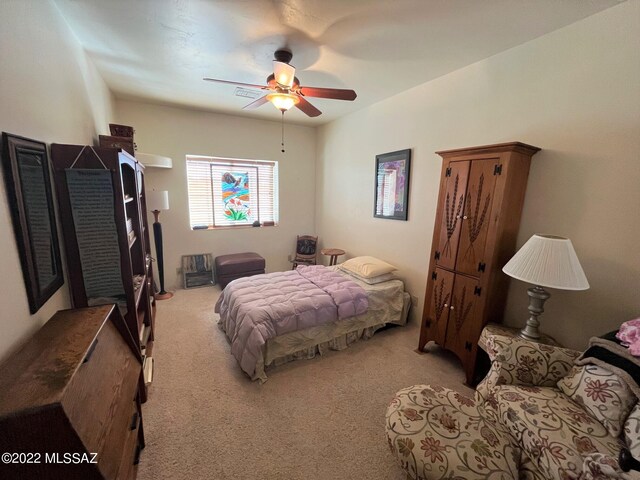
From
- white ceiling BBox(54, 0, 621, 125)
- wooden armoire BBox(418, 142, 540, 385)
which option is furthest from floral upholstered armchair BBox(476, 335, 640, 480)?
white ceiling BBox(54, 0, 621, 125)

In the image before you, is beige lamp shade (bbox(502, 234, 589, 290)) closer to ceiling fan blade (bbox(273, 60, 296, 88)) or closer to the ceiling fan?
the ceiling fan

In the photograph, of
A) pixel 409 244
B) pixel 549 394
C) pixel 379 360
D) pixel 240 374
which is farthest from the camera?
pixel 409 244

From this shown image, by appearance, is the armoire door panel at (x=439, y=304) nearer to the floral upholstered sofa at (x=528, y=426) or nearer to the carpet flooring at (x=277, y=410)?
the carpet flooring at (x=277, y=410)

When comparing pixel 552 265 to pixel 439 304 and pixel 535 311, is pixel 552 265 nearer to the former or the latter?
pixel 535 311

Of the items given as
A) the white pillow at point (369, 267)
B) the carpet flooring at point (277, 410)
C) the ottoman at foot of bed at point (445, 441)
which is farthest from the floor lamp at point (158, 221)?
the ottoman at foot of bed at point (445, 441)

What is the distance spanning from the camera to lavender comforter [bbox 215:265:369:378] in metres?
2.19

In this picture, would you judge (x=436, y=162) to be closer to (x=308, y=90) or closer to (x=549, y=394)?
(x=308, y=90)

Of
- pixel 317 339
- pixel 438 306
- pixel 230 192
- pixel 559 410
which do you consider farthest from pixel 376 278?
pixel 230 192

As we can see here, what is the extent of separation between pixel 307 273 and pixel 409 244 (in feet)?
4.31

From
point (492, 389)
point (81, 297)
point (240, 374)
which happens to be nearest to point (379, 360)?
point (492, 389)

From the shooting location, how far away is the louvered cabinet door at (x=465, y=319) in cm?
213

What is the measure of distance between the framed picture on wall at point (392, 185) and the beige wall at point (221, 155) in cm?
179

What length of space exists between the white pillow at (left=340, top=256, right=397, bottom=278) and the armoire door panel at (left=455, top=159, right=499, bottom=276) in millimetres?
981

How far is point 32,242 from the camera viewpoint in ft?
3.90
